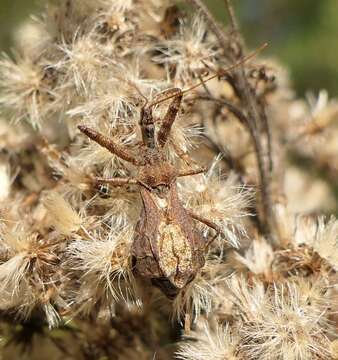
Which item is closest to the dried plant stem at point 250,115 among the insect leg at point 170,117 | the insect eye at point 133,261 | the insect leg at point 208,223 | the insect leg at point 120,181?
the insect leg at point 170,117

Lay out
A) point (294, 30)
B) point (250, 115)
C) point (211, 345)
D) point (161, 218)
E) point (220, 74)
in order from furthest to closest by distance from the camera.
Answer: point (294, 30) → point (250, 115) → point (220, 74) → point (211, 345) → point (161, 218)

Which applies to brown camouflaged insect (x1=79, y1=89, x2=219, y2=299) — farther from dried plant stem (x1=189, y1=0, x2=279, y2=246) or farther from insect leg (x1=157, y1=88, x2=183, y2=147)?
dried plant stem (x1=189, y1=0, x2=279, y2=246)

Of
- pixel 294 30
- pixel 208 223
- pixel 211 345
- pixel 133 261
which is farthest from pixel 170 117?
pixel 294 30

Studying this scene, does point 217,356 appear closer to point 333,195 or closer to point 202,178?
point 202,178

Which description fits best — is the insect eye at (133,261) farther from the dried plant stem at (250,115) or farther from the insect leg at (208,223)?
the dried plant stem at (250,115)

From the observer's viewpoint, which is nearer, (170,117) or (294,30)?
(170,117)

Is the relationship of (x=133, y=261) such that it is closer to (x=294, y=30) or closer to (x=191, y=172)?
(x=191, y=172)

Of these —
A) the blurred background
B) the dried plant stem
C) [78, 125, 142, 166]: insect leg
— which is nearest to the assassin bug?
[78, 125, 142, 166]: insect leg

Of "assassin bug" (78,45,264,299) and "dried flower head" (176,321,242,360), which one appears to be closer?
"assassin bug" (78,45,264,299)
